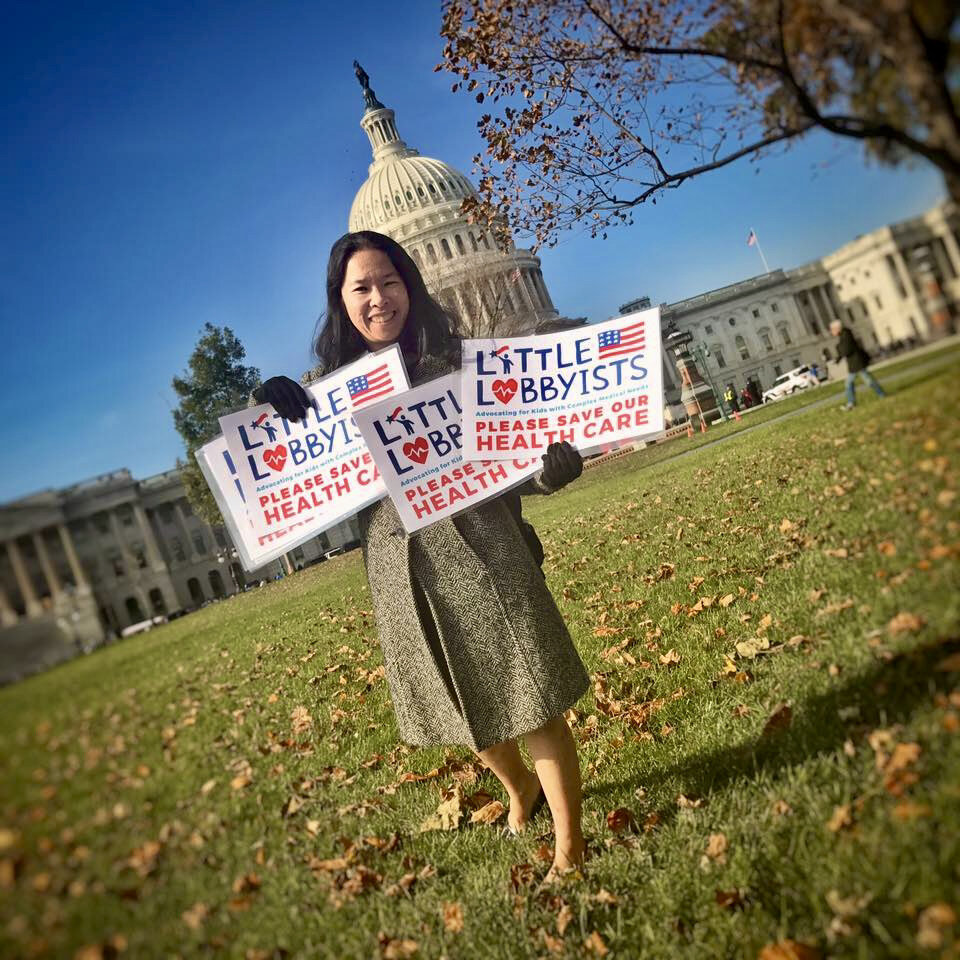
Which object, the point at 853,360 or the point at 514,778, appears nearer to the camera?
the point at 853,360

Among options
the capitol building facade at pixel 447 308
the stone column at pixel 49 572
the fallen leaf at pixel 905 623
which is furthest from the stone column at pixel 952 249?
the stone column at pixel 49 572

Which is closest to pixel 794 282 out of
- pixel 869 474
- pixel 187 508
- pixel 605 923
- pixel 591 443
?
pixel 869 474

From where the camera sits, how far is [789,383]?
2896 millimetres

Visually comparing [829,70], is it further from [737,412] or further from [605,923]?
[605,923]

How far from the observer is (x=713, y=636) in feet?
11.3

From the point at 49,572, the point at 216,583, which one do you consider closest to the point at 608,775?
the point at 216,583

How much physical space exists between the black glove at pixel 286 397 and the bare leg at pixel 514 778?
1511 mm

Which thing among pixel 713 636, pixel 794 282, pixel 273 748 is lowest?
pixel 713 636

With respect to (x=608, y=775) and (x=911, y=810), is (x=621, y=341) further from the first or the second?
(x=608, y=775)

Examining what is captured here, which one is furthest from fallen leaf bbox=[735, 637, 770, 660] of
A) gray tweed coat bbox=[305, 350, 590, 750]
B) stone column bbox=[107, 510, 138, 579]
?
stone column bbox=[107, 510, 138, 579]

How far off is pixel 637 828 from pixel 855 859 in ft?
2.79

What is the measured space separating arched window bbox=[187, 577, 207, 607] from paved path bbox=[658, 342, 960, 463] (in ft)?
7.04

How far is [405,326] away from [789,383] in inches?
63.4

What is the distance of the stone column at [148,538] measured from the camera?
8.76 ft
